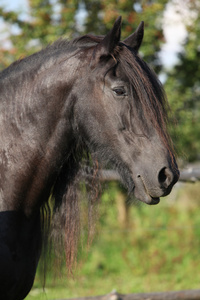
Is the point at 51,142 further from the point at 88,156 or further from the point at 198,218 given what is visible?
the point at 198,218

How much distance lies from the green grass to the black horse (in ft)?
13.6

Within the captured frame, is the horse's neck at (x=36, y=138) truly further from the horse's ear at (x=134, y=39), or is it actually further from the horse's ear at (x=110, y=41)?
the horse's ear at (x=134, y=39)

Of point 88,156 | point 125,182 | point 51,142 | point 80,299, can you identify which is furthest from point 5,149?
point 80,299

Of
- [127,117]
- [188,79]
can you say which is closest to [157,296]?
[127,117]

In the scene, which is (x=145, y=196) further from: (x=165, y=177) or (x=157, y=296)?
(x=157, y=296)

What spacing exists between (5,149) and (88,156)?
577mm

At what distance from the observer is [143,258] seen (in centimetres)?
898

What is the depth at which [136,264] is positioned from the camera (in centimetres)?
871

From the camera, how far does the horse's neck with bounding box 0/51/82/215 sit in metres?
2.70

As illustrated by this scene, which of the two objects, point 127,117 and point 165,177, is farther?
point 127,117

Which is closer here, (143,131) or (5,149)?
(143,131)

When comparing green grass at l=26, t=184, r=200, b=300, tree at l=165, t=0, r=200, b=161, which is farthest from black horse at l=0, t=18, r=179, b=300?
tree at l=165, t=0, r=200, b=161

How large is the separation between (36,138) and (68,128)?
0.68 feet

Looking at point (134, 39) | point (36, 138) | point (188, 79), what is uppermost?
point (134, 39)
